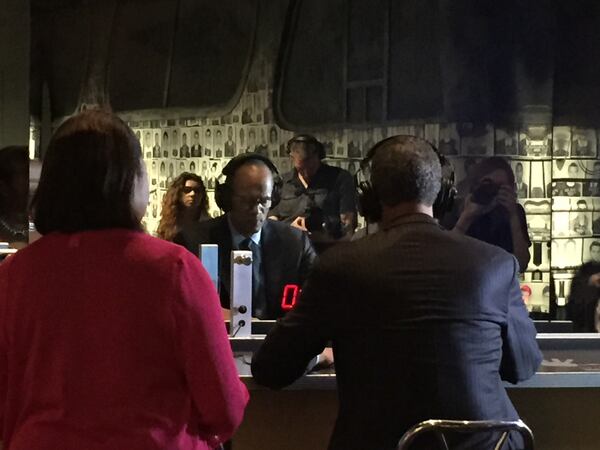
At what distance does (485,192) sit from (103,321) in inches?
76.5

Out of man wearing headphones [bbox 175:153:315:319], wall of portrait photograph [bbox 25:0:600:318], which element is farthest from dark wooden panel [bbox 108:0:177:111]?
man wearing headphones [bbox 175:153:315:319]

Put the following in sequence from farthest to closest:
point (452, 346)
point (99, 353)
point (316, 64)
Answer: point (316, 64), point (452, 346), point (99, 353)

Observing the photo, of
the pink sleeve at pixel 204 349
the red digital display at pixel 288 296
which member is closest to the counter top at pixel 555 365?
the red digital display at pixel 288 296

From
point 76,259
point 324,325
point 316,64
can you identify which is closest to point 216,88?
point 316,64

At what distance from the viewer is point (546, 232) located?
9.64 ft

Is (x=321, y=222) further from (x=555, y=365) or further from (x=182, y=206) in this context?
(x=555, y=365)

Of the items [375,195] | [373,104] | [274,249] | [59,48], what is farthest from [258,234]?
[375,195]

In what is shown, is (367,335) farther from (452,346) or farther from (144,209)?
(144,209)

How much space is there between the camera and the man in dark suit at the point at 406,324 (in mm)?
1518

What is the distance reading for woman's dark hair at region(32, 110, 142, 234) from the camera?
1262mm

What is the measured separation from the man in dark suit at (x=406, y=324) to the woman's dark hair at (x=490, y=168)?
1299 mm

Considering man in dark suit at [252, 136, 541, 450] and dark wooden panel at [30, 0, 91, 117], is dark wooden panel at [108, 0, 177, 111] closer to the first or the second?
dark wooden panel at [30, 0, 91, 117]

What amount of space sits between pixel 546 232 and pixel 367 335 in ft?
5.25

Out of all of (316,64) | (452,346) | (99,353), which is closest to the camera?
(99,353)
